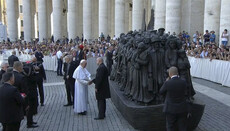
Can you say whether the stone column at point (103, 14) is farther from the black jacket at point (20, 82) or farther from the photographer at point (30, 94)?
the black jacket at point (20, 82)

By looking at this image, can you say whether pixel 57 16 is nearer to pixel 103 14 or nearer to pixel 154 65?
pixel 103 14

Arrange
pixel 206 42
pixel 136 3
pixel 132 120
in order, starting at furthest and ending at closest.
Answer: pixel 136 3
pixel 206 42
pixel 132 120

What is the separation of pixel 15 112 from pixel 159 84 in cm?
346

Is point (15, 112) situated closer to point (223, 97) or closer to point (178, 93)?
point (178, 93)

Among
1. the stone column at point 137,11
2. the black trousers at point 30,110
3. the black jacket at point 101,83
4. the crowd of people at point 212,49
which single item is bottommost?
the black trousers at point 30,110

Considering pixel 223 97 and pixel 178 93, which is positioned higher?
Answer: pixel 178 93

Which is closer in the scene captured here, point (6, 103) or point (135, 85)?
point (6, 103)

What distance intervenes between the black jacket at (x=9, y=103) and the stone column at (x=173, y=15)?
14.5 m

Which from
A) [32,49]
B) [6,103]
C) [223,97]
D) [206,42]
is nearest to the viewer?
[6,103]

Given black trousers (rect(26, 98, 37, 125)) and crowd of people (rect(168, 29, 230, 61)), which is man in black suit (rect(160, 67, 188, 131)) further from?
crowd of people (rect(168, 29, 230, 61))

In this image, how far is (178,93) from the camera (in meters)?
4.96

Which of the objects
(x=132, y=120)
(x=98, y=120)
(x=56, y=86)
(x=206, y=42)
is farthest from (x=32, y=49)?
(x=132, y=120)

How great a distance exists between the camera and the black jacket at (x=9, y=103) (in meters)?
4.71

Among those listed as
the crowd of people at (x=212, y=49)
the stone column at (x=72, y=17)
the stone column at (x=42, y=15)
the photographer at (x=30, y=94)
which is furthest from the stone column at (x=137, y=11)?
the photographer at (x=30, y=94)
